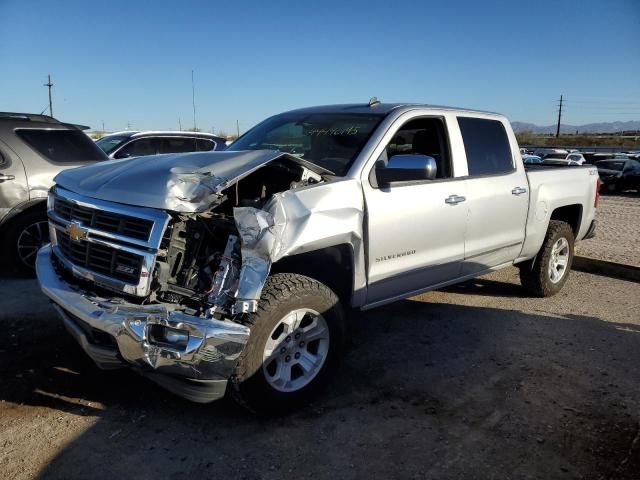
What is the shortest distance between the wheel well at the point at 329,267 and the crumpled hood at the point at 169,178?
0.58 m

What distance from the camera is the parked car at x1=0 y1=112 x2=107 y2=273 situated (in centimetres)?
593

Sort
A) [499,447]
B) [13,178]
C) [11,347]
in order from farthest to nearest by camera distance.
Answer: [13,178] < [11,347] < [499,447]

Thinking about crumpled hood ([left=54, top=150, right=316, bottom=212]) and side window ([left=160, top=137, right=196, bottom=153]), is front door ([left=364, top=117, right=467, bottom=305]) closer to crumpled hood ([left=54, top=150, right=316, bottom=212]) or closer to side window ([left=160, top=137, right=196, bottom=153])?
crumpled hood ([left=54, top=150, right=316, bottom=212])

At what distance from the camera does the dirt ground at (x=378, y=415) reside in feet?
9.30

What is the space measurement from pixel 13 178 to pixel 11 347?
2537 mm

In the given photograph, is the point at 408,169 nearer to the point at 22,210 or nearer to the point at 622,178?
the point at 22,210

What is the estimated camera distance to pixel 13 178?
5957mm

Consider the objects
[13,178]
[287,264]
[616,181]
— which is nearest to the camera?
[287,264]

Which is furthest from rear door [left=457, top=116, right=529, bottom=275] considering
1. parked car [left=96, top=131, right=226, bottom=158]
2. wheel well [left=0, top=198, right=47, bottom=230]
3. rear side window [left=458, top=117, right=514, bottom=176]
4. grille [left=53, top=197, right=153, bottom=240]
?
parked car [left=96, top=131, right=226, bottom=158]

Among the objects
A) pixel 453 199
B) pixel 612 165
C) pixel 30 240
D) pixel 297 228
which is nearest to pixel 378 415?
pixel 297 228

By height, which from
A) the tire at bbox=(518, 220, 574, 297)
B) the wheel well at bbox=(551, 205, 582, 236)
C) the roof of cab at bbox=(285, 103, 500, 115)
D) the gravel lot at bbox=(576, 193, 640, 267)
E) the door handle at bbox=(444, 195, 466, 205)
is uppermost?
the roof of cab at bbox=(285, 103, 500, 115)

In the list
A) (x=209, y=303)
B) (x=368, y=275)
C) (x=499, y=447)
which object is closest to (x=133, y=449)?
(x=209, y=303)

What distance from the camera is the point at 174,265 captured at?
3.03 meters

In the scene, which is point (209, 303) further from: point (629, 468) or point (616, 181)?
point (616, 181)
